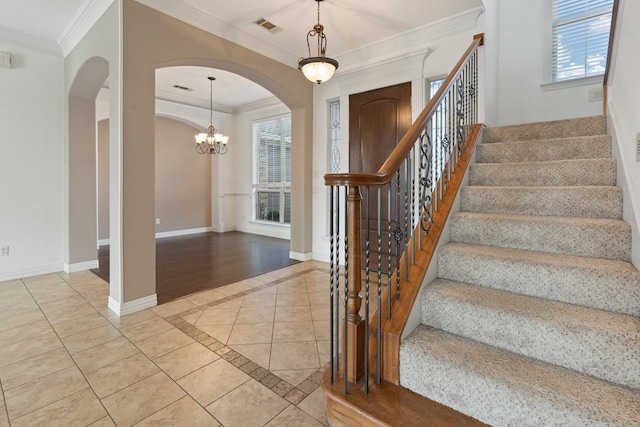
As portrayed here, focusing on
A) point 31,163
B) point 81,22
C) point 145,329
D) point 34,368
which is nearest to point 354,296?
point 145,329

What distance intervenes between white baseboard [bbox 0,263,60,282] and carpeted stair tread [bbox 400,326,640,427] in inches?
194

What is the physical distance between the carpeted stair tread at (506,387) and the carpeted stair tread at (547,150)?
1.86m

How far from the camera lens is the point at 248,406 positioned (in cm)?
163

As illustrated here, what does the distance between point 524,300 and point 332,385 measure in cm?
106

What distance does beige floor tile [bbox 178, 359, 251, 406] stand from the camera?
171cm

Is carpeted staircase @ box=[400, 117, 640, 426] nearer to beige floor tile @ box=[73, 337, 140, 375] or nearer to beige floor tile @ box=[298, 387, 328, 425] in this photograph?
beige floor tile @ box=[298, 387, 328, 425]

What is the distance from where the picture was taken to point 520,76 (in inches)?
159

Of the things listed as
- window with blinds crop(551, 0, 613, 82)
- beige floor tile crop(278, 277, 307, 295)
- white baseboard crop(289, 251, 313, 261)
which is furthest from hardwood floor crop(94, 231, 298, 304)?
window with blinds crop(551, 0, 613, 82)

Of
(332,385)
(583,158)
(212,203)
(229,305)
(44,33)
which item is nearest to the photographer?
(332,385)

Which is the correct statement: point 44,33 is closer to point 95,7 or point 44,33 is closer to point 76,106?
point 76,106

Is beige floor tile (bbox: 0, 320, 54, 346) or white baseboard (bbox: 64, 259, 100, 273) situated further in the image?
white baseboard (bbox: 64, 259, 100, 273)

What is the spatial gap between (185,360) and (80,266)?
3256 millimetres

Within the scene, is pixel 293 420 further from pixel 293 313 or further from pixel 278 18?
pixel 278 18

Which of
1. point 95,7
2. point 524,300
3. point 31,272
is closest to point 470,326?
point 524,300
